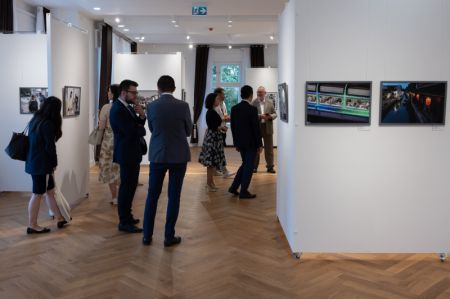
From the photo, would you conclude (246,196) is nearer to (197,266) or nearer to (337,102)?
(197,266)

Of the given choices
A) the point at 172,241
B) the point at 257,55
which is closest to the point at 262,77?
the point at 257,55

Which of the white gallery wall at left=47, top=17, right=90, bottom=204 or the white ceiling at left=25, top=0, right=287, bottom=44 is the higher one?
the white ceiling at left=25, top=0, right=287, bottom=44

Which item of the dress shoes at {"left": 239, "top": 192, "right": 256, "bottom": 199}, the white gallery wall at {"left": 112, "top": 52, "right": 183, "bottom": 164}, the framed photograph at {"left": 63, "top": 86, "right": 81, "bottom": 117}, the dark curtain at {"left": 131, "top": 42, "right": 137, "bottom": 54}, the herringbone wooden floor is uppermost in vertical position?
the dark curtain at {"left": 131, "top": 42, "right": 137, "bottom": 54}

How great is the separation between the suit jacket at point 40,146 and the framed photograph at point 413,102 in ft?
11.5

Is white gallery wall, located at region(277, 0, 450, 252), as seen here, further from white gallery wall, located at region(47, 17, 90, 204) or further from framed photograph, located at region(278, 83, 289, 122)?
white gallery wall, located at region(47, 17, 90, 204)

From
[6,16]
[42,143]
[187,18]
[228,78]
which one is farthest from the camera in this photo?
[228,78]

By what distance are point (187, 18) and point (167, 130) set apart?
23.5 ft

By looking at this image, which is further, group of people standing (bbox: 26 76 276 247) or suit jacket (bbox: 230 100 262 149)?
suit jacket (bbox: 230 100 262 149)

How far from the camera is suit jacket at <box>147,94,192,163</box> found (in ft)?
16.9

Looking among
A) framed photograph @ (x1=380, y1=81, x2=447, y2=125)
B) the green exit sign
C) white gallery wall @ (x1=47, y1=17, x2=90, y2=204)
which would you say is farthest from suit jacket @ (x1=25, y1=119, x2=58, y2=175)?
the green exit sign

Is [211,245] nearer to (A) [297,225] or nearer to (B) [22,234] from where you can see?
(A) [297,225]

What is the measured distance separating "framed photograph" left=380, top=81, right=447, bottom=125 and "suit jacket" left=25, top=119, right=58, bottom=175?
350cm

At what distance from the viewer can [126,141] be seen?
5.75m

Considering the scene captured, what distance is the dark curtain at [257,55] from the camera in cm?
1694
